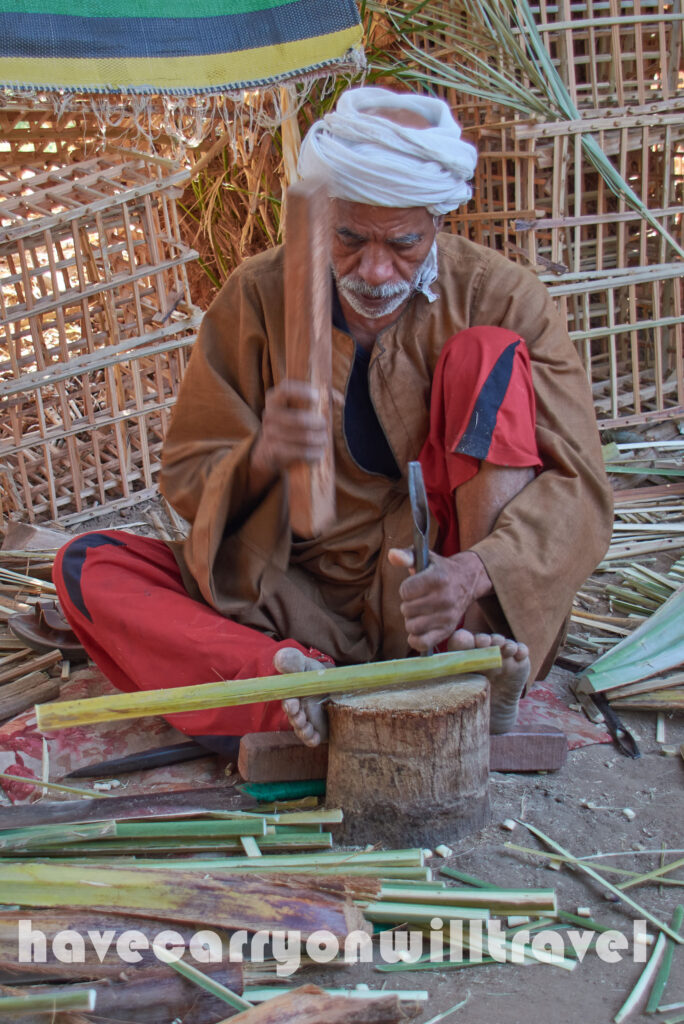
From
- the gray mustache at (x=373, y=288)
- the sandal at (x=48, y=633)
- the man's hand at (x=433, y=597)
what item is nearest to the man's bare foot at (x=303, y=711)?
the man's hand at (x=433, y=597)

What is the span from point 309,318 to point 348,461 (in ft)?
2.80

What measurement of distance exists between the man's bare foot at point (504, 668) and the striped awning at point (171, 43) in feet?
7.42

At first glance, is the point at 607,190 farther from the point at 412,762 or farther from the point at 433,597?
the point at 412,762

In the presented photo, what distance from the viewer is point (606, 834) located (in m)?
2.26

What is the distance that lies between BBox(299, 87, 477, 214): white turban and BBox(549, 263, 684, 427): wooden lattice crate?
2.30 meters

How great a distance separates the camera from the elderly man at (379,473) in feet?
8.00

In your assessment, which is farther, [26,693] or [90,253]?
[90,253]

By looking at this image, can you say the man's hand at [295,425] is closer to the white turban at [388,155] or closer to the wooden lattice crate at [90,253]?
the white turban at [388,155]

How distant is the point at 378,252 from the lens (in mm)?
2541

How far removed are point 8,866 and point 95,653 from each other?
3.41 feet

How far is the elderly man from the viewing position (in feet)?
8.00

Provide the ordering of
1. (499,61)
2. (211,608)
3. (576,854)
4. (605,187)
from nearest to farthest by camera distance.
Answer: (576,854), (211,608), (499,61), (605,187)

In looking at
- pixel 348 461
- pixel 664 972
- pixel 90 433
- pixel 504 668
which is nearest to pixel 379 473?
pixel 348 461

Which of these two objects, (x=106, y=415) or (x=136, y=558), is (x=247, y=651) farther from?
(x=106, y=415)
